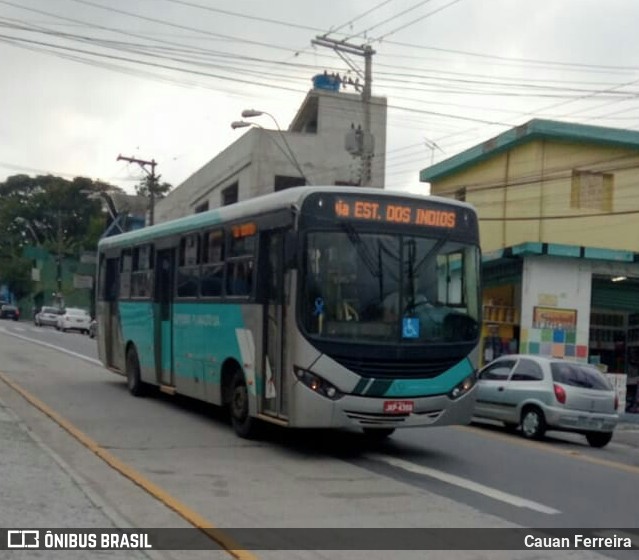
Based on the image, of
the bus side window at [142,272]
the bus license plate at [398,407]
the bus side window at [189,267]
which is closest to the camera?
A: the bus license plate at [398,407]

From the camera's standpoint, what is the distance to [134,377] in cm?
1989

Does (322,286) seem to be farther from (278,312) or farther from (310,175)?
(310,175)

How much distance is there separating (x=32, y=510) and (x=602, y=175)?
25.6 meters

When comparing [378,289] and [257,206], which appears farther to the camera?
[257,206]

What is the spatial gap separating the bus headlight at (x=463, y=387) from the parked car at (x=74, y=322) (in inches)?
2016

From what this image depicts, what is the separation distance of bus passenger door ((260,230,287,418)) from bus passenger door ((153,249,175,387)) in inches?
173

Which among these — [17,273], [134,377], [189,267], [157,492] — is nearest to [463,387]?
→ [157,492]

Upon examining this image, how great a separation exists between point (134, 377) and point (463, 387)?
869cm

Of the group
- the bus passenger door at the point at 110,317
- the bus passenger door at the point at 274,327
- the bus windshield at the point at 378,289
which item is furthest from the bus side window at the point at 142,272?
the bus windshield at the point at 378,289

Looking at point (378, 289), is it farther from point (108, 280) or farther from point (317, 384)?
point (108, 280)

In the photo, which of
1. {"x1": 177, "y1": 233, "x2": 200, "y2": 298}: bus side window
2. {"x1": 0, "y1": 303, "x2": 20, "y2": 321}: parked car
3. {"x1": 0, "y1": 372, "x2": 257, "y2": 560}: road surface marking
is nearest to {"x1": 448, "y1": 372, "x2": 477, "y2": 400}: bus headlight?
{"x1": 0, "y1": 372, "x2": 257, "y2": 560}: road surface marking

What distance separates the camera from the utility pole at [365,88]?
96.5ft

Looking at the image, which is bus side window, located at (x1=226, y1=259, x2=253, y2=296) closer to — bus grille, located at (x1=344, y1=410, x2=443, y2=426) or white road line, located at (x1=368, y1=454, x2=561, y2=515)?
bus grille, located at (x1=344, y1=410, x2=443, y2=426)

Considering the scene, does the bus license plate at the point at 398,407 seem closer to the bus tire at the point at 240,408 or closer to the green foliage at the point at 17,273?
the bus tire at the point at 240,408
